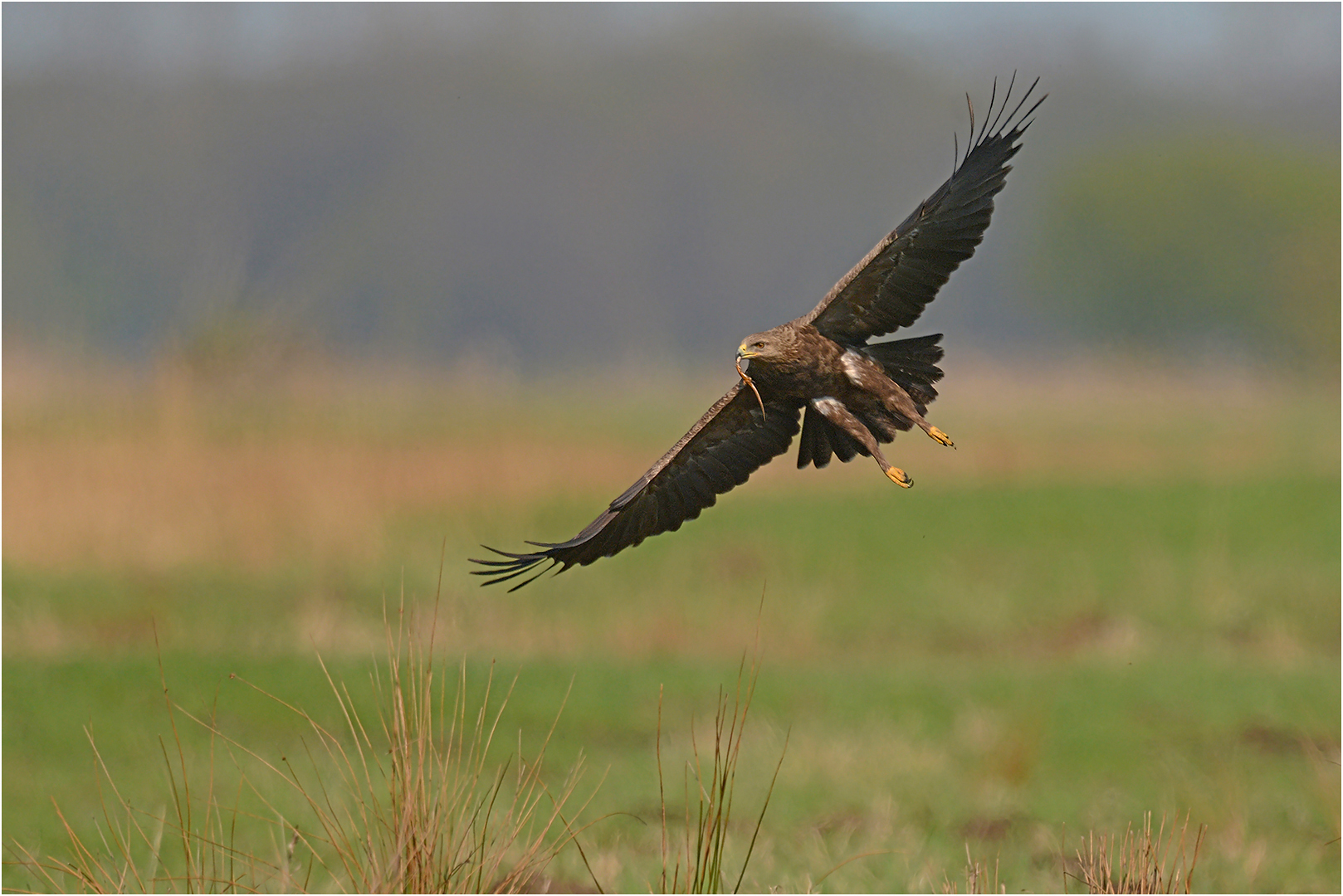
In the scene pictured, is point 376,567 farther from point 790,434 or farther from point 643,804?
point 790,434

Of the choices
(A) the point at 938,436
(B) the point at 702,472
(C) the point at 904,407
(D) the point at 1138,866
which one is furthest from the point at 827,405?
(D) the point at 1138,866

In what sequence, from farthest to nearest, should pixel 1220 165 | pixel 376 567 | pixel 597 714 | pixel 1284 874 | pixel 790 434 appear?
pixel 1220 165 → pixel 376 567 → pixel 597 714 → pixel 1284 874 → pixel 790 434

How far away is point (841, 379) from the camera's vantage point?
492 centimetres

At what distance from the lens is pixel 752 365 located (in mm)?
→ 4863

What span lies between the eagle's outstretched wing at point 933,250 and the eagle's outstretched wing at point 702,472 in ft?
1.31

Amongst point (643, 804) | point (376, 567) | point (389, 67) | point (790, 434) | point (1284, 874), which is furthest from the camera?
point (389, 67)

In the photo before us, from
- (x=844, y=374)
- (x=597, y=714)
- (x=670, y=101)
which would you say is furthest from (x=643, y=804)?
(x=670, y=101)

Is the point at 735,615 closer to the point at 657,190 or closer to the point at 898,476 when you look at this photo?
the point at 898,476

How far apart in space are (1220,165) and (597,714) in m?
52.8

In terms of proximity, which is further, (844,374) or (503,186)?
(503,186)

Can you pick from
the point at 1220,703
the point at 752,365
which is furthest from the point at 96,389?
the point at 752,365

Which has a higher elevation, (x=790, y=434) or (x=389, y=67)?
(x=389, y=67)

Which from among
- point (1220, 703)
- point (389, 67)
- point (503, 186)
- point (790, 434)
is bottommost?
point (1220, 703)

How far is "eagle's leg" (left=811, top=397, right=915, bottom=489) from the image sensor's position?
4574 millimetres
